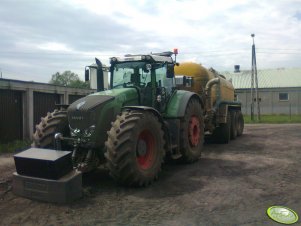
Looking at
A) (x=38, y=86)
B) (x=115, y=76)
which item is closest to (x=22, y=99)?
(x=38, y=86)

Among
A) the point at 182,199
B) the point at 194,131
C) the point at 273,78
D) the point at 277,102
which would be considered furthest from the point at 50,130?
the point at 273,78

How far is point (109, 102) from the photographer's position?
7.87 metres

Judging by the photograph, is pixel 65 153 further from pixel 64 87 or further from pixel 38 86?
pixel 64 87

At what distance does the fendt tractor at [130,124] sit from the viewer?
7043 mm

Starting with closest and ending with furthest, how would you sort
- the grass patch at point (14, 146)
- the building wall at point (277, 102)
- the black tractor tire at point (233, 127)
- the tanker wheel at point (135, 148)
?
the tanker wheel at point (135, 148) < the grass patch at point (14, 146) < the black tractor tire at point (233, 127) < the building wall at point (277, 102)

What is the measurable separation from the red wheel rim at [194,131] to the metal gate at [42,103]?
9.08m

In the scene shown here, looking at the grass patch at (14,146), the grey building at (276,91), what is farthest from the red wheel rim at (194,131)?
the grey building at (276,91)

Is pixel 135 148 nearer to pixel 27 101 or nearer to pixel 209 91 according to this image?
pixel 209 91

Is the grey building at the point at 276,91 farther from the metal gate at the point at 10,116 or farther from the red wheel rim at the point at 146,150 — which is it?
the red wheel rim at the point at 146,150

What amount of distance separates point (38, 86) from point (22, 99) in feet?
3.27

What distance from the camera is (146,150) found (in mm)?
7820

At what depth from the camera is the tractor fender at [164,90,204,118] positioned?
9547 millimetres

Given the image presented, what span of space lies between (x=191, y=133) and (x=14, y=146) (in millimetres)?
7378

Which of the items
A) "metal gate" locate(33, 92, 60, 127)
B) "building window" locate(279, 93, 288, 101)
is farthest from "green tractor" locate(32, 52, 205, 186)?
"building window" locate(279, 93, 288, 101)
